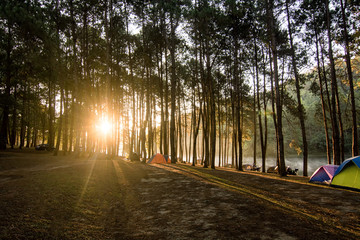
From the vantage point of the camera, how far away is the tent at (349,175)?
764 centimetres

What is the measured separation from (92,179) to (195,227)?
22.5ft

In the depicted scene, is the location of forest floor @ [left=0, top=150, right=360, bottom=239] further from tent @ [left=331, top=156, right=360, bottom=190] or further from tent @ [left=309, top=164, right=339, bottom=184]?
tent @ [left=309, top=164, right=339, bottom=184]

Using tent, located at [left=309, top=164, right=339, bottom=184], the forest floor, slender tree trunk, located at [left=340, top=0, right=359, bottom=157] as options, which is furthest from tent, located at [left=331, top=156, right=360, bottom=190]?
slender tree trunk, located at [left=340, top=0, right=359, bottom=157]

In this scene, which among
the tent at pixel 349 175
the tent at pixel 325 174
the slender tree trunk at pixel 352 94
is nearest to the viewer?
the tent at pixel 349 175

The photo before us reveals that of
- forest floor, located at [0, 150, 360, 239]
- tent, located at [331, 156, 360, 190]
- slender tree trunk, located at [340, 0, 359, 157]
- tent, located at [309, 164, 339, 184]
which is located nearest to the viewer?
forest floor, located at [0, 150, 360, 239]

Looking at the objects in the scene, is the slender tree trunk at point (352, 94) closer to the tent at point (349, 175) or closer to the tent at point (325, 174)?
the tent at point (325, 174)

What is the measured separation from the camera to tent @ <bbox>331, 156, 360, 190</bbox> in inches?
301

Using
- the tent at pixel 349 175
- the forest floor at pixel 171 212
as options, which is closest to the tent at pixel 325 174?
the tent at pixel 349 175

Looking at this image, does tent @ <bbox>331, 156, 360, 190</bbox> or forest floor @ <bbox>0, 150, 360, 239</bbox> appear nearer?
forest floor @ <bbox>0, 150, 360, 239</bbox>

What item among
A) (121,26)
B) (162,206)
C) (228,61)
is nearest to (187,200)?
(162,206)

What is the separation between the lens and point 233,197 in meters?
6.65

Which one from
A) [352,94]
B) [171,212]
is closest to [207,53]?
[352,94]

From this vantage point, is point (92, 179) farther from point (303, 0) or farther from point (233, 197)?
point (303, 0)

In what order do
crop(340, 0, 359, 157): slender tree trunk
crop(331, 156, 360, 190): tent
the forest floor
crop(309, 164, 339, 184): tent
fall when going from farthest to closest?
1. crop(340, 0, 359, 157): slender tree trunk
2. crop(309, 164, 339, 184): tent
3. crop(331, 156, 360, 190): tent
4. the forest floor
